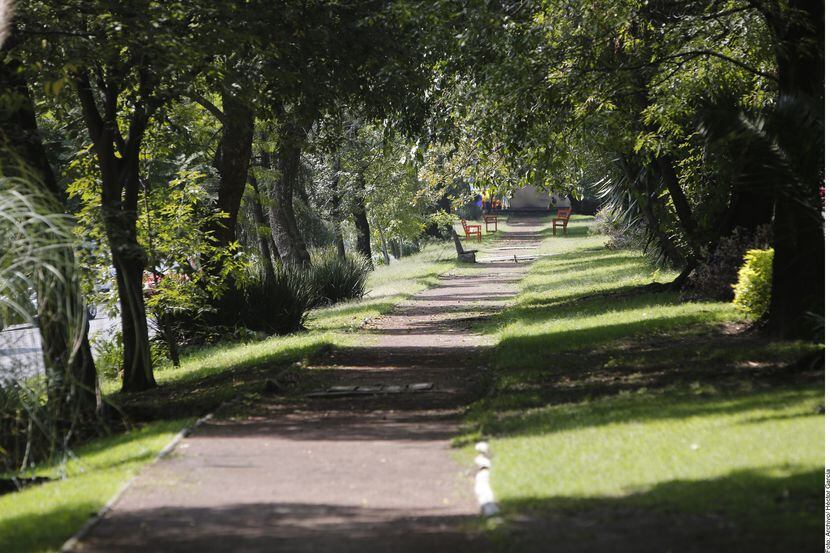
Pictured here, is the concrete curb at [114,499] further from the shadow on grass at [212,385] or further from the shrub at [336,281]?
the shrub at [336,281]

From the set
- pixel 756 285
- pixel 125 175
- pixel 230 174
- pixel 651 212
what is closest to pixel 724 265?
pixel 756 285

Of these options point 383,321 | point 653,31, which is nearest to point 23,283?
point 653,31

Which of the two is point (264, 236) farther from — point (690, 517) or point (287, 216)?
point (690, 517)

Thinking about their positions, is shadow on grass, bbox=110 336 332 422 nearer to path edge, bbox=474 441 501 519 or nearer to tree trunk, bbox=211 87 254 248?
tree trunk, bbox=211 87 254 248

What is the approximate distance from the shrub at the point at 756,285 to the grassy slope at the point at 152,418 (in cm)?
600

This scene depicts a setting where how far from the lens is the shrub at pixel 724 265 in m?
16.8

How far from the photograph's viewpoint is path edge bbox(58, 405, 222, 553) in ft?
22.2

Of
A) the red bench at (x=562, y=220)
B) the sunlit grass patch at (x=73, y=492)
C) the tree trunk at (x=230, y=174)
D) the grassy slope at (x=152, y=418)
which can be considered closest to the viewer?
the sunlit grass patch at (x=73, y=492)

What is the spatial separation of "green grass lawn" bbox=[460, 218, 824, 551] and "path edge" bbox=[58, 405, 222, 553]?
2.50 m

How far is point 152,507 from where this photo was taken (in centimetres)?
757

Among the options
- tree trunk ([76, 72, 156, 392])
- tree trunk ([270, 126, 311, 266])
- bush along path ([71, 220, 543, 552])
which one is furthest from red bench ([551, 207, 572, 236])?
tree trunk ([76, 72, 156, 392])

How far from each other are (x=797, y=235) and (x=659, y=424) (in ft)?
14.3

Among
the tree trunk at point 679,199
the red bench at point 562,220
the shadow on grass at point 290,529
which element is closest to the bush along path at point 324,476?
the shadow on grass at point 290,529

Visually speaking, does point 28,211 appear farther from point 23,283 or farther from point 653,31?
point 653,31
